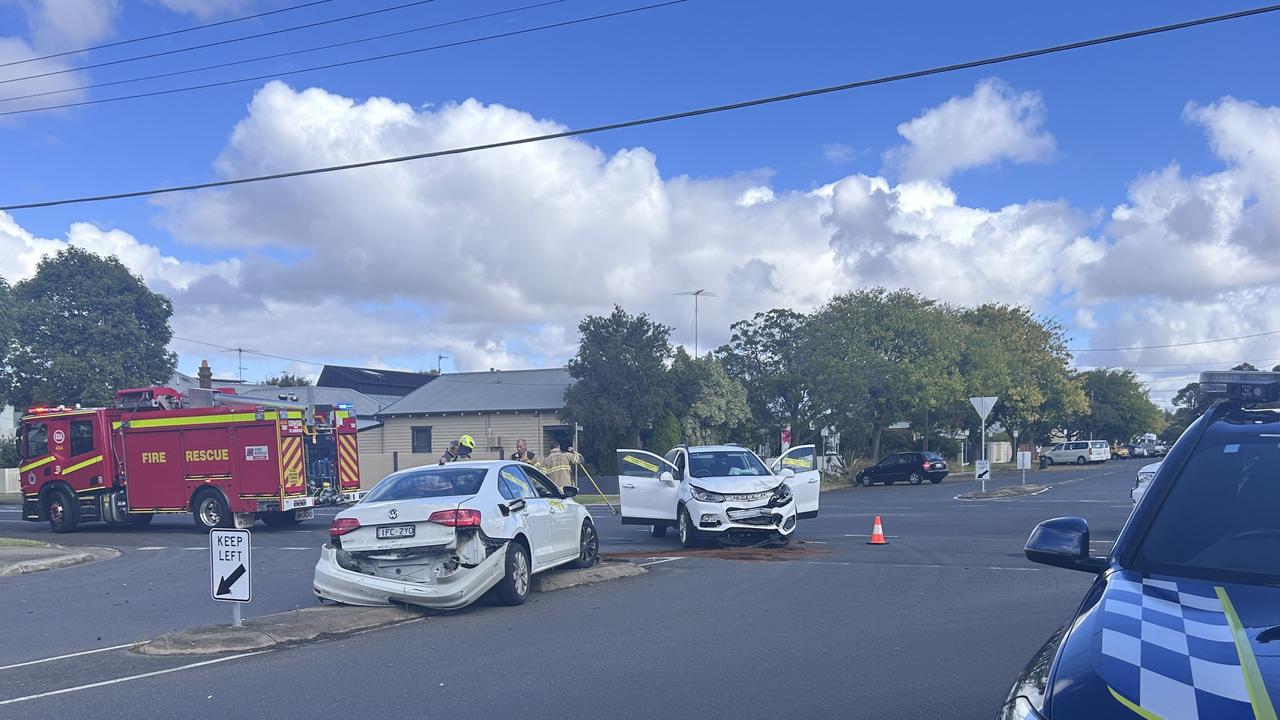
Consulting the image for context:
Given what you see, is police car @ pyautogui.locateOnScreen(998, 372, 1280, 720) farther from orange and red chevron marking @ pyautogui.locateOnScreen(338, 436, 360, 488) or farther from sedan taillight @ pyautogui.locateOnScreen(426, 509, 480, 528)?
orange and red chevron marking @ pyautogui.locateOnScreen(338, 436, 360, 488)

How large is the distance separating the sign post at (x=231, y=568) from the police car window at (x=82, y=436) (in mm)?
17070

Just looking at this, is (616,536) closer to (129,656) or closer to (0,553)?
(0,553)

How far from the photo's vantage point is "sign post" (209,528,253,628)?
9.12 meters

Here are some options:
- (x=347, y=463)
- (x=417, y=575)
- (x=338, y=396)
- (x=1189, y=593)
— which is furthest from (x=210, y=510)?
(x=338, y=396)

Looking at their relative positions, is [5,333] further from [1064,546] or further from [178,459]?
[1064,546]

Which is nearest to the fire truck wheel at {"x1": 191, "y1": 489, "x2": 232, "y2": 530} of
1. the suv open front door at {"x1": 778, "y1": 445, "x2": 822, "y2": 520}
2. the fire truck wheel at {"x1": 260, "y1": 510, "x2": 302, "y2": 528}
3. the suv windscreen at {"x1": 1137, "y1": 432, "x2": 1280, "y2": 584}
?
the fire truck wheel at {"x1": 260, "y1": 510, "x2": 302, "y2": 528}

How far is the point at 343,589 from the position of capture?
10.5 meters

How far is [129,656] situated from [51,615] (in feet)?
11.9

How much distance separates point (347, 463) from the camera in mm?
24938

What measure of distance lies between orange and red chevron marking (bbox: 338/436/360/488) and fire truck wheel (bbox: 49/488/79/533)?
5.80 metres

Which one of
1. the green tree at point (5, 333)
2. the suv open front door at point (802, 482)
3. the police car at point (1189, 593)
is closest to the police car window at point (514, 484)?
the suv open front door at point (802, 482)

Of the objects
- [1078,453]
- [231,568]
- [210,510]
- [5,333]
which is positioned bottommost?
[1078,453]

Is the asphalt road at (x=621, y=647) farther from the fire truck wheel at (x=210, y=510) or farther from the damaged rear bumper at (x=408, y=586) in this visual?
the fire truck wheel at (x=210, y=510)

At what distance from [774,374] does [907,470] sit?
8.51 metres
